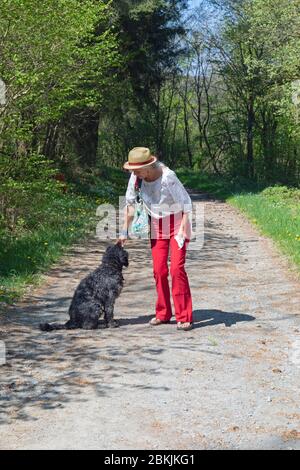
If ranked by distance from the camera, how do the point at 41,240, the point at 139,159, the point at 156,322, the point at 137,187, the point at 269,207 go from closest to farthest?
the point at 139,159 → the point at 137,187 → the point at 156,322 → the point at 41,240 → the point at 269,207

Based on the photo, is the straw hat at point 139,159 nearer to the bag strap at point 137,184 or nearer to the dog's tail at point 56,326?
the bag strap at point 137,184

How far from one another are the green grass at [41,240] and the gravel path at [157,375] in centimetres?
40

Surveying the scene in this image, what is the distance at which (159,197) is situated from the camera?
729 centimetres

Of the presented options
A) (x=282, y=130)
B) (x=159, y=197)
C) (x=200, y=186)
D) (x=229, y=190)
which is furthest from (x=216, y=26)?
(x=159, y=197)

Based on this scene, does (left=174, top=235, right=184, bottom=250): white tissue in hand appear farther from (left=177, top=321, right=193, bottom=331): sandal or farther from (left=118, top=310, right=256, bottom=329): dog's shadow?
(left=118, top=310, right=256, bottom=329): dog's shadow

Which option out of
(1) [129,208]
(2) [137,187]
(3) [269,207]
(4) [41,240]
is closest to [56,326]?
(1) [129,208]

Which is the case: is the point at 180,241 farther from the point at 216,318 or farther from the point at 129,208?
the point at 216,318

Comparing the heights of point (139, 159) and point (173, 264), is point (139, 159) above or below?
above

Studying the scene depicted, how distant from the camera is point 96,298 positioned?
A: 23.9 ft

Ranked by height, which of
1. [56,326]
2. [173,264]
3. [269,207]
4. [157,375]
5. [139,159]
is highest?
[139,159]

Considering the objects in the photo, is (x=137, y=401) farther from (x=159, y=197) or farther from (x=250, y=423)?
(x=159, y=197)

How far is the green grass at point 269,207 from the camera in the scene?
43.1ft

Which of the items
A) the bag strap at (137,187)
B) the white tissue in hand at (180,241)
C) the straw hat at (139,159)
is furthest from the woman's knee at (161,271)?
the straw hat at (139,159)

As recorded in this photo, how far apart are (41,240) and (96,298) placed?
5.66m
